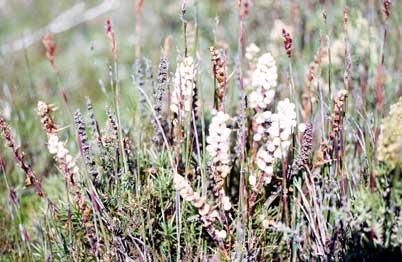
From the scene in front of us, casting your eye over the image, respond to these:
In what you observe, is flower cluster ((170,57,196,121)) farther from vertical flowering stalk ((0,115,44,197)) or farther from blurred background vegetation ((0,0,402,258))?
vertical flowering stalk ((0,115,44,197))

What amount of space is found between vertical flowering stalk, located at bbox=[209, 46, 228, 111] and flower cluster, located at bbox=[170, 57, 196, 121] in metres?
0.08

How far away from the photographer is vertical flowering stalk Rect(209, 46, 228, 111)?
1779 mm

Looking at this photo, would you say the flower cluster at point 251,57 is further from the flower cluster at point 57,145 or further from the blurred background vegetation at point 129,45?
the flower cluster at point 57,145

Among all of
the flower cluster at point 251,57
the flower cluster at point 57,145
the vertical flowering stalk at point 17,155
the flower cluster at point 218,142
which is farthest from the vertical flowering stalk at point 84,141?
the flower cluster at point 251,57

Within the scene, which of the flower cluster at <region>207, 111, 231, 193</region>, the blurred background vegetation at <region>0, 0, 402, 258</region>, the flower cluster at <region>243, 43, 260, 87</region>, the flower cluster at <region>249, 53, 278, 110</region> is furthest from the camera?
the blurred background vegetation at <region>0, 0, 402, 258</region>

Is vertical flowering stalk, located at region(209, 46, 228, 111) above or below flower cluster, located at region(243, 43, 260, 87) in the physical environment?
below

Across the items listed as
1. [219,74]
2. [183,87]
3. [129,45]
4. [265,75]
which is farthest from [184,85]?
[129,45]

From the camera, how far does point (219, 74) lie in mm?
1832

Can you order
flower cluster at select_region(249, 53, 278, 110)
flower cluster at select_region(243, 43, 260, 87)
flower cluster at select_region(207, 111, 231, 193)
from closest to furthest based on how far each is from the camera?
flower cluster at select_region(207, 111, 231, 193)
flower cluster at select_region(249, 53, 278, 110)
flower cluster at select_region(243, 43, 260, 87)

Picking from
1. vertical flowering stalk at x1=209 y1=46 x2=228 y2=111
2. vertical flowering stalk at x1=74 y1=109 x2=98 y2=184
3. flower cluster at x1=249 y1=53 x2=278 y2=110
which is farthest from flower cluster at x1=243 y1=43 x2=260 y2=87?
vertical flowering stalk at x1=74 y1=109 x2=98 y2=184

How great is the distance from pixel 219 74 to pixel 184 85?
0.43 ft

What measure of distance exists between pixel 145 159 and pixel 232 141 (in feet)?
1.38

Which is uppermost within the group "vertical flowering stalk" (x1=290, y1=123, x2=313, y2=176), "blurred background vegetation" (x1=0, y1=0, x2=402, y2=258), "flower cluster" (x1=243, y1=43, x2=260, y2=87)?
"blurred background vegetation" (x1=0, y1=0, x2=402, y2=258)

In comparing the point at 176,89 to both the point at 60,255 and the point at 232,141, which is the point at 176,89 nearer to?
the point at 232,141
